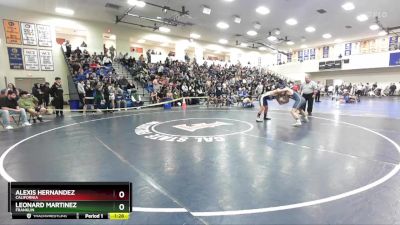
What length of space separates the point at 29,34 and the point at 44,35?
807 millimetres

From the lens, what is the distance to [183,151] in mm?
4555

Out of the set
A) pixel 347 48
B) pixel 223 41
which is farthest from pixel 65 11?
pixel 347 48

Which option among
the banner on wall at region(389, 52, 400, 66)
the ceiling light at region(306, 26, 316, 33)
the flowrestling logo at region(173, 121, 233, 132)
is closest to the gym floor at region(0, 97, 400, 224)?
the flowrestling logo at region(173, 121, 233, 132)

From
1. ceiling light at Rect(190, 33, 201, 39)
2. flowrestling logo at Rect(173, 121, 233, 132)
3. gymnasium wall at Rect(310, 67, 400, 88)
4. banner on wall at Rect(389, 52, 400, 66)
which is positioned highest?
ceiling light at Rect(190, 33, 201, 39)

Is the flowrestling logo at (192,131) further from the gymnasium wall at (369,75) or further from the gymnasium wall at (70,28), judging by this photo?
the gymnasium wall at (369,75)

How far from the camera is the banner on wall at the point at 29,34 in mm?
14724

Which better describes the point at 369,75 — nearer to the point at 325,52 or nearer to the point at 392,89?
the point at 392,89

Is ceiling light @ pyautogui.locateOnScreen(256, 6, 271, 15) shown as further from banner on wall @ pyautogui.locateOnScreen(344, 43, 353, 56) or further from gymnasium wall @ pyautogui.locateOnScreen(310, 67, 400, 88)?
gymnasium wall @ pyautogui.locateOnScreen(310, 67, 400, 88)

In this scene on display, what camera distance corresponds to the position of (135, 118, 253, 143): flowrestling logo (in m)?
5.59

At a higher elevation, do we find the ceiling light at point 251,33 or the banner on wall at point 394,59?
the ceiling light at point 251,33

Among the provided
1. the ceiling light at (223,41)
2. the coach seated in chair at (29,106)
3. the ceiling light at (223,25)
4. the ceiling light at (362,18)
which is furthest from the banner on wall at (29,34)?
the ceiling light at (362,18)

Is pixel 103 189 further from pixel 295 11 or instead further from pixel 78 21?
pixel 78 21
